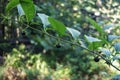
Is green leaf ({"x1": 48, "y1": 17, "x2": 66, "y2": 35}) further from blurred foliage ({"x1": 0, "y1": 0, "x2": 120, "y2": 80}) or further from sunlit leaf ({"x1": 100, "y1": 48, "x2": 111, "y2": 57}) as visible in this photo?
blurred foliage ({"x1": 0, "y1": 0, "x2": 120, "y2": 80})

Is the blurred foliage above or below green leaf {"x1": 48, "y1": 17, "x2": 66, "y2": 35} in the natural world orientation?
below

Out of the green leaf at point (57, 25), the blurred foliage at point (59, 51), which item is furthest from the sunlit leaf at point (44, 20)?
the blurred foliage at point (59, 51)

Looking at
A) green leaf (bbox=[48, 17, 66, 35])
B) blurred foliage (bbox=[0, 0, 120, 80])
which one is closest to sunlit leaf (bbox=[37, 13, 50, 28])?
green leaf (bbox=[48, 17, 66, 35])

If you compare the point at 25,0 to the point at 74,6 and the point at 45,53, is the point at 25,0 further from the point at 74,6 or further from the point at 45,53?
the point at 45,53

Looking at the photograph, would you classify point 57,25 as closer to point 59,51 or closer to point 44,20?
point 44,20

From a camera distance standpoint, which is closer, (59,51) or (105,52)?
(105,52)

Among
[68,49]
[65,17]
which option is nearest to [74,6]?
[65,17]

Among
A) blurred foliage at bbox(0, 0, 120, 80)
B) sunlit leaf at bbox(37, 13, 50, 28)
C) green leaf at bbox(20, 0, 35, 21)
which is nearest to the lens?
green leaf at bbox(20, 0, 35, 21)

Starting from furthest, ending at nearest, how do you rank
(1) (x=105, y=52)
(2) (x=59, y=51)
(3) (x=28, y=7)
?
(2) (x=59, y=51) → (1) (x=105, y=52) → (3) (x=28, y=7)

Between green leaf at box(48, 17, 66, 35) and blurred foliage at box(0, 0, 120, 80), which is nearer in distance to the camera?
green leaf at box(48, 17, 66, 35)

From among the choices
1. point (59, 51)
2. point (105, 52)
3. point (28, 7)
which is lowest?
point (59, 51)

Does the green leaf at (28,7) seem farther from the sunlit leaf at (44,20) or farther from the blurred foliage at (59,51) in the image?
the blurred foliage at (59,51)

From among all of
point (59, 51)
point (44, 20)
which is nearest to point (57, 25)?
point (44, 20)

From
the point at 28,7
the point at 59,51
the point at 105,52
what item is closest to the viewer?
the point at 28,7
